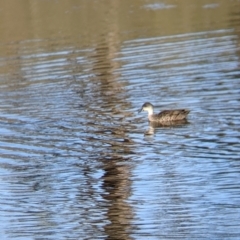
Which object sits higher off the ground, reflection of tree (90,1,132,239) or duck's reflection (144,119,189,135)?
reflection of tree (90,1,132,239)

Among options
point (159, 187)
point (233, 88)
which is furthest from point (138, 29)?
point (159, 187)

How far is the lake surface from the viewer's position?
9430 mm

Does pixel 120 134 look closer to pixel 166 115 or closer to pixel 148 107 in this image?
pixel 166 115

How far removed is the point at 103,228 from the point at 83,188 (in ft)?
5.58

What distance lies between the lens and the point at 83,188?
10758mm

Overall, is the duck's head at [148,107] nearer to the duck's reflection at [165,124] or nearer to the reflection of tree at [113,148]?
the duck's reflection at [165,124]

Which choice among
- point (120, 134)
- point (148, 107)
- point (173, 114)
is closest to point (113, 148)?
point (120, 134)

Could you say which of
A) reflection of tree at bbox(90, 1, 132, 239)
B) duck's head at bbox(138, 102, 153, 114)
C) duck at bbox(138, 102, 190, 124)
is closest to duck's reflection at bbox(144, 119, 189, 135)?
duck at bbox(138, 102, 190, 124)

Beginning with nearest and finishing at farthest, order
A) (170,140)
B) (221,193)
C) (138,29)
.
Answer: (221,193), (170,140), (138,29)

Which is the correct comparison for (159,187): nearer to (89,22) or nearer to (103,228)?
(103,228)

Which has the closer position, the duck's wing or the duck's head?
the duck's wing

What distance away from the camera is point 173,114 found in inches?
562

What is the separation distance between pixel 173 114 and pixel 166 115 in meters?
0.17

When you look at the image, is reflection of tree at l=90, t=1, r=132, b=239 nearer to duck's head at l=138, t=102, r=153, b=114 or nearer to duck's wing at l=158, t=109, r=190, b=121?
duck's head at l=138, t=102, r=153, b=114
